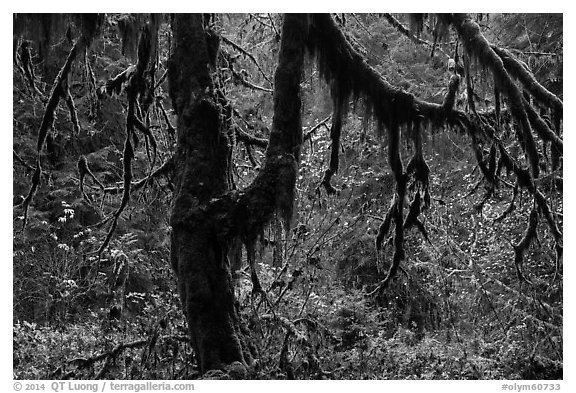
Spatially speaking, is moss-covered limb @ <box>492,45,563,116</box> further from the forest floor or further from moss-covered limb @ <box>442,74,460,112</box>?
the forest floor

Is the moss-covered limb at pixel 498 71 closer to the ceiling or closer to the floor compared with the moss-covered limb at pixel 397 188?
closer to the ceiling

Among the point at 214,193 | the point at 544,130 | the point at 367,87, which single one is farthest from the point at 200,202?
the point at 544,130

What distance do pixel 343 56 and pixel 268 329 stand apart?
4.92 m

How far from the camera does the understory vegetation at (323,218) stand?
7242mm

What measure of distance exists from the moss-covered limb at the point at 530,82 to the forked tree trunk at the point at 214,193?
221 cm

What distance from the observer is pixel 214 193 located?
6184 millimetres

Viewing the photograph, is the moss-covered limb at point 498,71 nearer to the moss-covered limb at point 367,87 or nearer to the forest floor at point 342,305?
the moss-covered limb at point 367,87

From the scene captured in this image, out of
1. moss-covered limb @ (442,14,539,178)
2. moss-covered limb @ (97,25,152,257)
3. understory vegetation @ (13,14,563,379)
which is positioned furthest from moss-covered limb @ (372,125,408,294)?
moss-covered limb @ (97,25,152,257)

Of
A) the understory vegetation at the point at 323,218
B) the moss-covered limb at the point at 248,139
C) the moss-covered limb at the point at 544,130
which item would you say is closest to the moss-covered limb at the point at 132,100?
the understory vegetation at the point at 323,218

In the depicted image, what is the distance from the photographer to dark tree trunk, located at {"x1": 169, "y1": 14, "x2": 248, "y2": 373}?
5.86 metres

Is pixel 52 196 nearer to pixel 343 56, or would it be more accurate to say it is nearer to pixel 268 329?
pixel 268 329

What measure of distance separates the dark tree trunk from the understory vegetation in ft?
0.90

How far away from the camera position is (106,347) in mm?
10688
